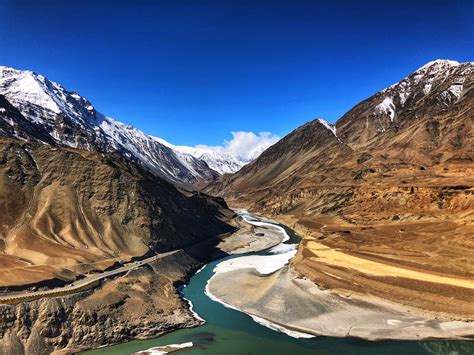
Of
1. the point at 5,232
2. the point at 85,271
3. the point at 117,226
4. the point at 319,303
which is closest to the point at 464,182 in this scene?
the point at 319,303

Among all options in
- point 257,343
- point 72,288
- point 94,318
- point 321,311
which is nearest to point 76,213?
point 72,288

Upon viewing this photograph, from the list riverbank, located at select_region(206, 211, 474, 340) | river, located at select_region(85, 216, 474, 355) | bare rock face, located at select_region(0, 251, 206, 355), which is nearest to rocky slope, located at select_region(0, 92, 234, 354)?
bare rock face, located at select_region(0, 251, 206, 355)

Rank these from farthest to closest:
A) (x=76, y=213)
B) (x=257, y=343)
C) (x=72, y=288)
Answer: (x=76, y=213)
(x=72, y=288)
(x=257, y=343)

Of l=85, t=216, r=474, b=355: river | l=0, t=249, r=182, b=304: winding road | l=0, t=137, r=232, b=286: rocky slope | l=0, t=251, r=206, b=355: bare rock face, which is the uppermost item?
l=0, t=137, r=232, b=286: rocky slope

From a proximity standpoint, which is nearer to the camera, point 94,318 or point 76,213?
point 94,318

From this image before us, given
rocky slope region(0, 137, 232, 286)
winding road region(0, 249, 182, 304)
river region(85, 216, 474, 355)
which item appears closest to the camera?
river region(85, 216, 474, 355)

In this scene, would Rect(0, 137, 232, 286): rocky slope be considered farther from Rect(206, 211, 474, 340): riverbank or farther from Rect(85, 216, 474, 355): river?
Rect(206, 211, 474, 340): riverbank

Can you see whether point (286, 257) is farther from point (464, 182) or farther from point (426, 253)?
point (464, 182)

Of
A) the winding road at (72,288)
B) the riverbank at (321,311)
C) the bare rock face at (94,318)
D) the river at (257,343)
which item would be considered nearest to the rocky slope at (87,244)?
the bare rock face at (94,318)

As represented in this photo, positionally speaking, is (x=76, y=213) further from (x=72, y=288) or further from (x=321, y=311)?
(x=321, y=311)

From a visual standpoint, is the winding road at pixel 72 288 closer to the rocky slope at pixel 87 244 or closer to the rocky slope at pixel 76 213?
the rocky slope at pixel 87 244

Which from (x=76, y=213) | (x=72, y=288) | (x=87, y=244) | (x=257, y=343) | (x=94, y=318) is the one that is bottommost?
(x=257, y=343)
